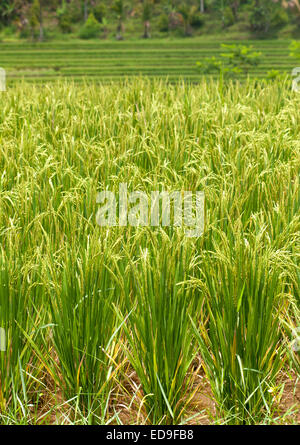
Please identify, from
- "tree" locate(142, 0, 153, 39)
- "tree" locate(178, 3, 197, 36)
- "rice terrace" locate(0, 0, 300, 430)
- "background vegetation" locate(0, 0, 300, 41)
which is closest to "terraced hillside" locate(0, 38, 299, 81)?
"tree" locate(178, 3, 197, 36)

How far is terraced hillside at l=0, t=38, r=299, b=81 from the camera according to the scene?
40.8 metres

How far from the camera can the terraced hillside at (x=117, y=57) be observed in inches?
1604

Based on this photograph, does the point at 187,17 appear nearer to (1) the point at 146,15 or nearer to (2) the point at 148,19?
(2) the point at 148,19

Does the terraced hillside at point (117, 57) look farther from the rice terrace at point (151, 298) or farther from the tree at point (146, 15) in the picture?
the rice terrace at point (151, 298)

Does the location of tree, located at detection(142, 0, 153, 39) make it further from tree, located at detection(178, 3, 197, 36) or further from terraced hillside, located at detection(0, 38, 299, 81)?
tree, located at detection(178, 3, 197, 36)

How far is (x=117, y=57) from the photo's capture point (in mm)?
46531

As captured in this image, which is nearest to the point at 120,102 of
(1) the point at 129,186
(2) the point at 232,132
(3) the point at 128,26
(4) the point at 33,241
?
(2) the point at 232,132

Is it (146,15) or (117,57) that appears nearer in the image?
(117,57)

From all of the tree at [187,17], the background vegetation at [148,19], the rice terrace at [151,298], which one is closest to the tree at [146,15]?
the background vegetation at [148,19]

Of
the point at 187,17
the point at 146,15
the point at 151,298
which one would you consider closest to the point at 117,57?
the point at 146,15

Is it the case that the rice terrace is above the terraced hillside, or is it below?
below

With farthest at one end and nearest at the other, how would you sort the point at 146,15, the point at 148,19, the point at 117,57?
1. the point at 148,19
2. the point at 146,15
3. the point at 117,57

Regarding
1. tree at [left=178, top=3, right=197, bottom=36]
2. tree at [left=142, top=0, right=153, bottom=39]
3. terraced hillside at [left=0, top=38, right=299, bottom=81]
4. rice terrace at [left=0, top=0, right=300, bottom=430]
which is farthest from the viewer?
tree at [left=178, top=3, right=197, bottom=36]

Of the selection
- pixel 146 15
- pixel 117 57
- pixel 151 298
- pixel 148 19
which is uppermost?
pixel 146 15
